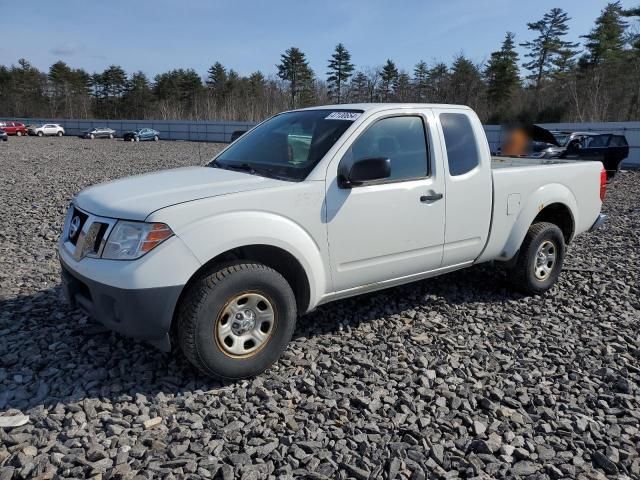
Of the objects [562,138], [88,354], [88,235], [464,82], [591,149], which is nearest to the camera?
[88,235]

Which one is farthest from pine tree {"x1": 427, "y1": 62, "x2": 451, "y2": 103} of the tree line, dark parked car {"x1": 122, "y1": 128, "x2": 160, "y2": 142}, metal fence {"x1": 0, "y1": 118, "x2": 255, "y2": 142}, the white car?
the white car

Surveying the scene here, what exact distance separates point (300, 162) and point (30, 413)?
239cm

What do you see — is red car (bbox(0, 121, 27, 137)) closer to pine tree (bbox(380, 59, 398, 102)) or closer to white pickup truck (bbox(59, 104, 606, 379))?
pine tree (bbox(380, 59, 398, 102))

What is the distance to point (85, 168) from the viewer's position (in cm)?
1859

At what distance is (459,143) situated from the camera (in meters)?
4.51

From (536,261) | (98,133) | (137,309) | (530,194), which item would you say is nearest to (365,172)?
(137,309)

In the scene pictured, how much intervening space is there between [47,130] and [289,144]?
57.3 metres

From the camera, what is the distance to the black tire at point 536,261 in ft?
16.7

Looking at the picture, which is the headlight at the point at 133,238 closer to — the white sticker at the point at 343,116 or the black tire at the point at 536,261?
the white sticker at the point at 343,116

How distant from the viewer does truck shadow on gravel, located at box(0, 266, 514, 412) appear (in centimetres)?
337

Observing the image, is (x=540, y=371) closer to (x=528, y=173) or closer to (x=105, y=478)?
(x=528, y=173)

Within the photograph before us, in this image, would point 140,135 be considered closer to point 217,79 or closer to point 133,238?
point 217,79

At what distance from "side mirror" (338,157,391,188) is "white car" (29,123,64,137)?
57.6 metres

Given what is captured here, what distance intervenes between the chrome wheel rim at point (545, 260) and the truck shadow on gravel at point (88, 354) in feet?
1.66
